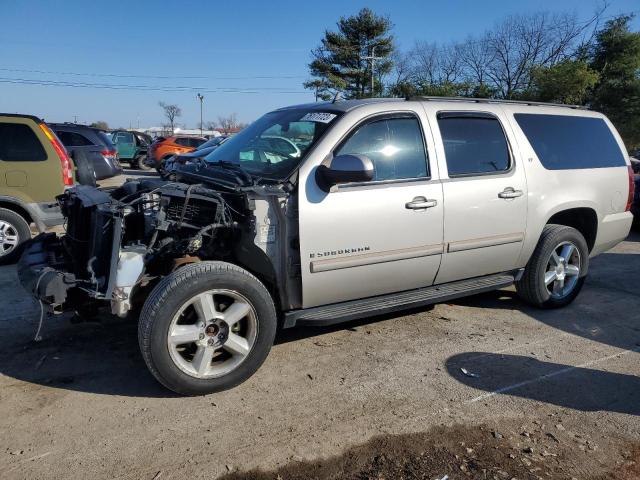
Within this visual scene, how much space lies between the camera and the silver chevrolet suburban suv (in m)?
3.18

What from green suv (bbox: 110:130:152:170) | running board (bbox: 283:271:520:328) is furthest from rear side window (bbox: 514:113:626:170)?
green suv (bbox: 110:130:152:170)

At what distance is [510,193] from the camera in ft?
14.1

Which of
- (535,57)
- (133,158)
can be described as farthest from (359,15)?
(133,158)

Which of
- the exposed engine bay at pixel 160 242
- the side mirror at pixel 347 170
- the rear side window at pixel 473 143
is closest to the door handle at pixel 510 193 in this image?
the rear side window at pixel 473 143

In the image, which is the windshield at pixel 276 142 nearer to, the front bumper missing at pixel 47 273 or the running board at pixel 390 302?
the running board at pixel 390 302

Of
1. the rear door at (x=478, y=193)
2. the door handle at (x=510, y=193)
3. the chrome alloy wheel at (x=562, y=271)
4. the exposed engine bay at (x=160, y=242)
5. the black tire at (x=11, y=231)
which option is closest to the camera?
the exposed engine bay at (x=160, y=242)

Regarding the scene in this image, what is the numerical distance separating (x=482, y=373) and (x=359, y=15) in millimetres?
41831

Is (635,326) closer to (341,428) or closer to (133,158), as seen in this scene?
(341,428)

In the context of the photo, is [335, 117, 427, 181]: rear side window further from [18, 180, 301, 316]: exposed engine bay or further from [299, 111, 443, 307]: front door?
[18, 180, 301, 316]: exposed engine bay

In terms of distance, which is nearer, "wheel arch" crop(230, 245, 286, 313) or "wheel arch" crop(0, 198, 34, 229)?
"wheel arch" crop(230, 245, 286, 313)

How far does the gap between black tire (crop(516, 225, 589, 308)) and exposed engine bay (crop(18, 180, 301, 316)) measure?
2439 mm

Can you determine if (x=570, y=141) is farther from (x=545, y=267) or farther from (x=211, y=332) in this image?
(x=211, y=332)

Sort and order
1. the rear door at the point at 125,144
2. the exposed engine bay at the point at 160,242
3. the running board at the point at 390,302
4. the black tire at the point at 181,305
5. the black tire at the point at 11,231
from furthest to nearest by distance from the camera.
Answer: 1. the rear door at the point at 125,144
2. the black tire at the point at 11,231
3. the running board at the point at 390,302
4. the exposed engine bay at the point at 160,242
5. the black tire at the point at 181,305

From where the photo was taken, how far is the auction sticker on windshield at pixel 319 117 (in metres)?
3.79
